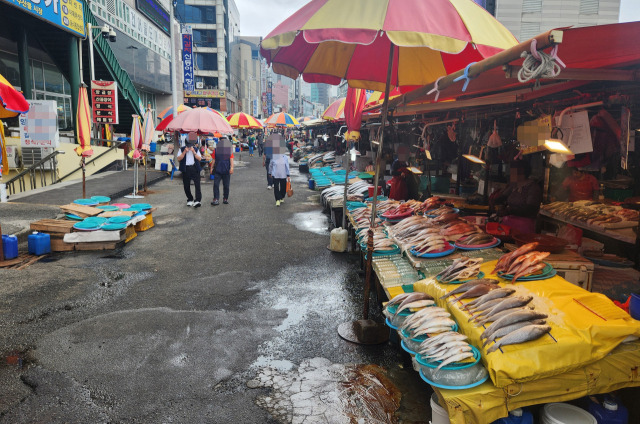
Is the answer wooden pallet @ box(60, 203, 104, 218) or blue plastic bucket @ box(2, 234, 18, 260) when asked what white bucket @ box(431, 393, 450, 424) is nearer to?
blue plastic bucket @ box(2, 234, 18, 260)

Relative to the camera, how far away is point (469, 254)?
5.03m

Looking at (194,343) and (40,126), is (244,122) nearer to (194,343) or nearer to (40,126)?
(40,126)

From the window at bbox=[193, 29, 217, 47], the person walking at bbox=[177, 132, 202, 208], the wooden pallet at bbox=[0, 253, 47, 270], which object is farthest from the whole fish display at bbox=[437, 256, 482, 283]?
the window at bbox=[193, 29, 217, 47]

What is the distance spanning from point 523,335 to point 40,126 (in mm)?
15331

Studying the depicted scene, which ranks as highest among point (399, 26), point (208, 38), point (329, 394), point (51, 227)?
point (208, 38)

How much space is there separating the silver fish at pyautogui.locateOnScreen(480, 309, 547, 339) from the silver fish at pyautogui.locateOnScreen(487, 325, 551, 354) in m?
0.13

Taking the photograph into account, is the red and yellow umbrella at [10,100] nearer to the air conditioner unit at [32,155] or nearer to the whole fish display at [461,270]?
the whole fish display at [461,270]

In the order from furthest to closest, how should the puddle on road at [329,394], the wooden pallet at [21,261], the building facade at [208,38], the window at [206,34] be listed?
the window at [206,34] → the building facade at [208,38] → the wooden pallet at [21,261] → the puddle on road at [329,394]

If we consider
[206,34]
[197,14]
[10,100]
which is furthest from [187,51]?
→ [10,100]

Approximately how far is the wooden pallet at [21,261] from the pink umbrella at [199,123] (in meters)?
6.22

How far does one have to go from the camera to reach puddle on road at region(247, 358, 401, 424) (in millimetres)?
3684

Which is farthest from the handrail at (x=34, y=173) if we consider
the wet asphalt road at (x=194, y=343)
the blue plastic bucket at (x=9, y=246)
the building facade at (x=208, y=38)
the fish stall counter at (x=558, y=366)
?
the building facade at (x=208, y=38)

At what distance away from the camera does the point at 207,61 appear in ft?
221

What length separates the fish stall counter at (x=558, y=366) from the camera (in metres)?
2.82
